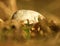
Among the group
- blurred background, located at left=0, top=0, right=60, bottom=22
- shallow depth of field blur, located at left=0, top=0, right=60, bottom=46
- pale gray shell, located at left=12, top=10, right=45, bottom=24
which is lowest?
shallow depth of field blur, located at left=0, top=0, right=60, bottom=46

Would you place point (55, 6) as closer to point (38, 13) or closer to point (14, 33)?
point (38, 13)

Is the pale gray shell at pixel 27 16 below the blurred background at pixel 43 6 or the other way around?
below

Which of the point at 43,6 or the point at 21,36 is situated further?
the point at 43,6

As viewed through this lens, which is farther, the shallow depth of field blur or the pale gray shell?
the pale gray shell

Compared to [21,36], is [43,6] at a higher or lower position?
higher

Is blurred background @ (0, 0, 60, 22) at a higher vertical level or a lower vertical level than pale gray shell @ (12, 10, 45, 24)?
higher

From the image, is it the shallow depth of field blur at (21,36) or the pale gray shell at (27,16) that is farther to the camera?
the pale gray shell at (27,16)

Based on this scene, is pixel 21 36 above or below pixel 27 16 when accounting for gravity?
below

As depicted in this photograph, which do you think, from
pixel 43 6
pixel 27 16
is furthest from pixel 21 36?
pixel 43 6

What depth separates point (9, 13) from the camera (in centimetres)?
131

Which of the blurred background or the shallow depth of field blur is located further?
the blurred background

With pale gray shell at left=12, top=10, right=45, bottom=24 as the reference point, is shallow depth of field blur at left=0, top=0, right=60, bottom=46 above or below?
below

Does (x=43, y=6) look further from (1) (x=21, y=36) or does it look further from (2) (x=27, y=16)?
(1) (x=21, y=36)

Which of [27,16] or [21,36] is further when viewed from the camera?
[27,16]
